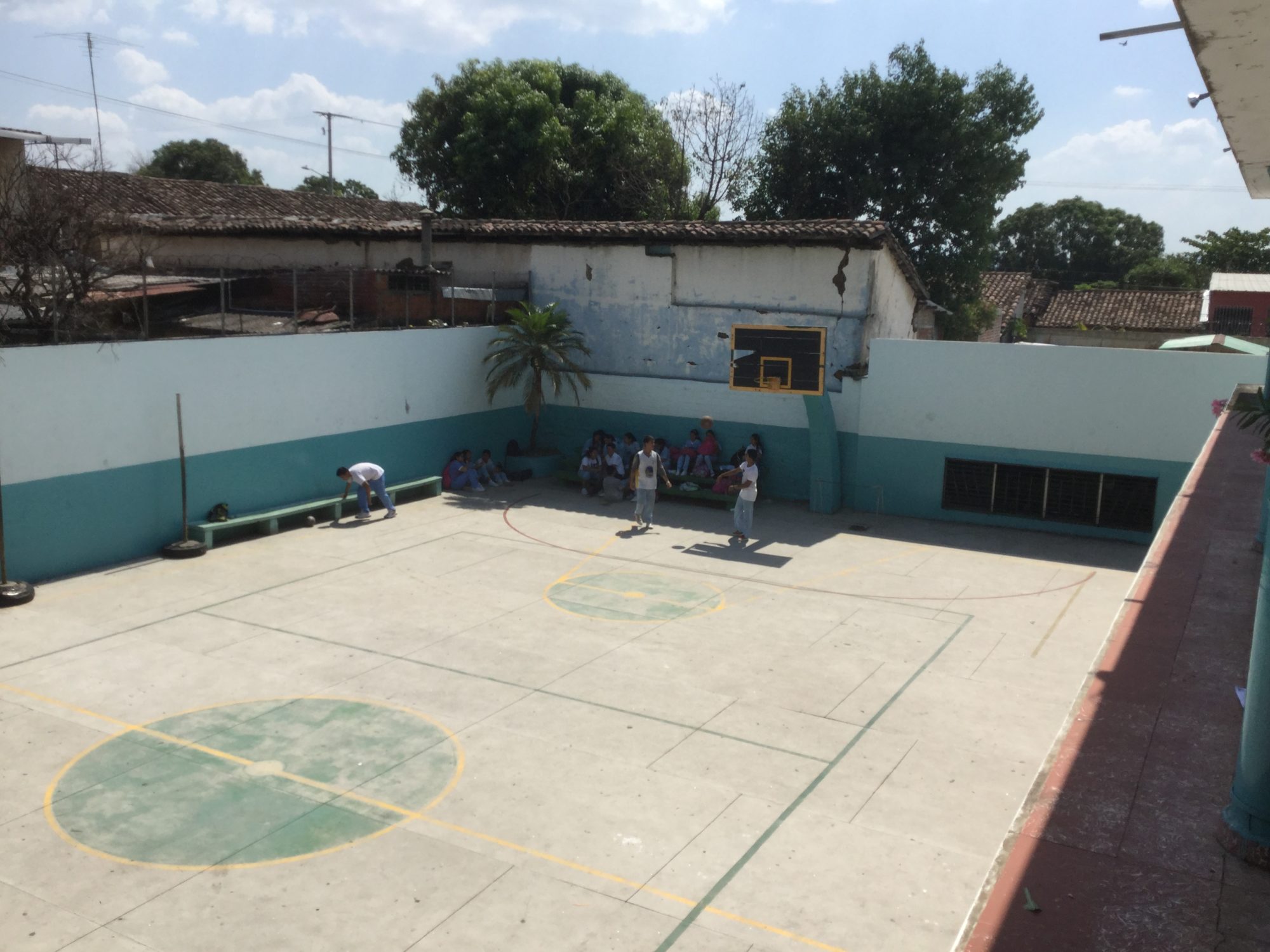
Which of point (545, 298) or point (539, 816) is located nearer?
point (539, 816)

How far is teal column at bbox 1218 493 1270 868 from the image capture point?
15.7 ft

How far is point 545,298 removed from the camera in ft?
74.2

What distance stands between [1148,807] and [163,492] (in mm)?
14067

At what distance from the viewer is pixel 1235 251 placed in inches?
1874

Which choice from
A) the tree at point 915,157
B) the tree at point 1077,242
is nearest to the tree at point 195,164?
the tree at point 915,157

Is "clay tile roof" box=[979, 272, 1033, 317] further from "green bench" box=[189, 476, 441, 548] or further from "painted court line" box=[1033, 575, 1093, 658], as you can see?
"green bench" box=[189, 476, 441, 548]

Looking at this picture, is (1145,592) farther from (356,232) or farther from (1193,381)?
(356,232)

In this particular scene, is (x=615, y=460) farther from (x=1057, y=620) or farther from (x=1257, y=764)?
(x=1257, y=764)

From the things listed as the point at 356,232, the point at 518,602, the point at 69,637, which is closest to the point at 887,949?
the point at 518,602

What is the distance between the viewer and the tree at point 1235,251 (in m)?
46.6

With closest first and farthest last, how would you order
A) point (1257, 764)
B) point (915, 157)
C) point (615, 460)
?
1. point (1257, 764)
2. point (615, 460)
3. point (915, 157)

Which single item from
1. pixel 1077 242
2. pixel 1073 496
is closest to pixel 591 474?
pixel 1073 496

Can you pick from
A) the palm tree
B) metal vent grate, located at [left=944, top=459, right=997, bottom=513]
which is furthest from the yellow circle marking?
the palm tree

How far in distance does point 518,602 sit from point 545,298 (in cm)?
1064
